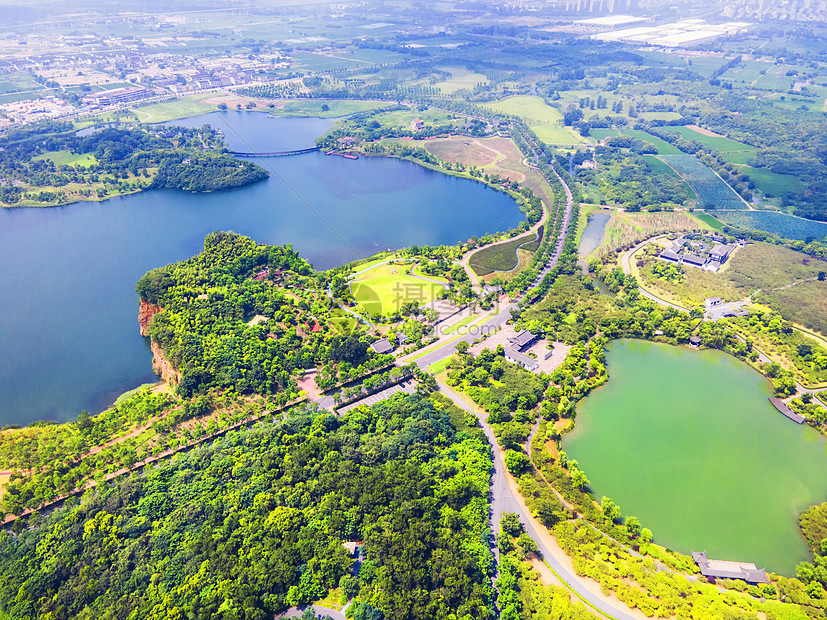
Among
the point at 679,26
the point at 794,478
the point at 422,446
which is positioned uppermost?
the point at 679,26

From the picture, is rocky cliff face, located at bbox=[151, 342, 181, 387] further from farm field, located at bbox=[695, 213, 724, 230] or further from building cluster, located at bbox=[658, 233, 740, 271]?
farm field, located at bbox=[695, 213, 724, 230]

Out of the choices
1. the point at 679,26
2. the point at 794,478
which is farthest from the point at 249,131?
the point at 679,26

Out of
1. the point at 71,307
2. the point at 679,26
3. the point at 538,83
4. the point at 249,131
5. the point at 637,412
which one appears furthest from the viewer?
the point at 679,26

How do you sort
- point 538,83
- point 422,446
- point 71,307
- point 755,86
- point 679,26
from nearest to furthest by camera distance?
point 422,446
point 71,307
point 755,86
point 538,83
point 679,26

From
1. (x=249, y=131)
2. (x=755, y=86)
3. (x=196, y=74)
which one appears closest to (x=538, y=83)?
(x=755, y=86)

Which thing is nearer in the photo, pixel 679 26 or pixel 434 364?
pixel 434 364

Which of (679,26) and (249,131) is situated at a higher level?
(679,26)

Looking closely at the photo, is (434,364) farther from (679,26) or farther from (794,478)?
(679,26)
